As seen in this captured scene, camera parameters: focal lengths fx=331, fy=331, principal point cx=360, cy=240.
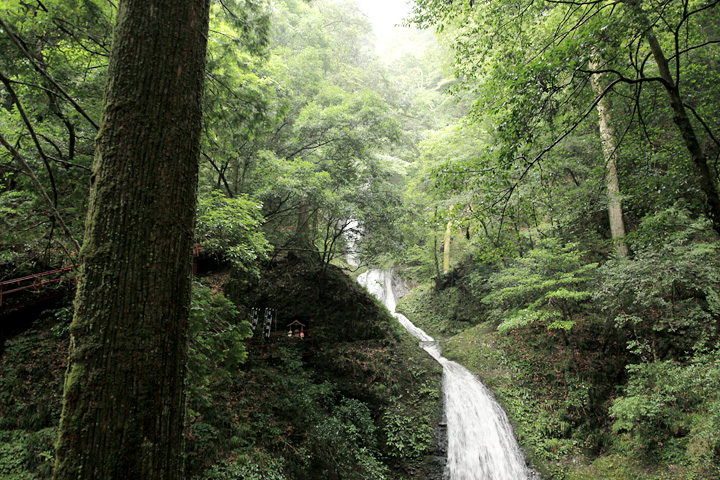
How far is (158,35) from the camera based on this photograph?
1700mm

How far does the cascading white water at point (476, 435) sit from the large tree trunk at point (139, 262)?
8445 mm

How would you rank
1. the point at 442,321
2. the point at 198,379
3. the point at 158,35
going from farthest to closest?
the point at 442,321 → the point at 198,379 → the point at 158,35

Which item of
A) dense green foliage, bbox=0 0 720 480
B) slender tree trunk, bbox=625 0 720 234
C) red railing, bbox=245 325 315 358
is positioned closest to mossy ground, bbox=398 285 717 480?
dense green foliage, bbox=0 0 720 480

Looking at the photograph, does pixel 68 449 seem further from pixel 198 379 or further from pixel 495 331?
pixel 495 331

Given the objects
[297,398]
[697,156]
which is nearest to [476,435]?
[297,398]

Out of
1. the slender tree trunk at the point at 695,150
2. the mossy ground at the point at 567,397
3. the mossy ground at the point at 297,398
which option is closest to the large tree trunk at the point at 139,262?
the mossy ground at the point at 297,398

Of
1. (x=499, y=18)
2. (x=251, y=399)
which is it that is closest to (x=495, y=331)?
(x=251, y=399)

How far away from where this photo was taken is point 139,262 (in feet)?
4.97

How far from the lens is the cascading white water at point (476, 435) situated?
7855 mm

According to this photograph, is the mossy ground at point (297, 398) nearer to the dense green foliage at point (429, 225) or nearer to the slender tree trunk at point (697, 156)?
the dense green foliage at point (429, 225)

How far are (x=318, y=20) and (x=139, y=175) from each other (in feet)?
49.6

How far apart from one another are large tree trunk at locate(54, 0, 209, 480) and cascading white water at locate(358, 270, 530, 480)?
27.7 feet

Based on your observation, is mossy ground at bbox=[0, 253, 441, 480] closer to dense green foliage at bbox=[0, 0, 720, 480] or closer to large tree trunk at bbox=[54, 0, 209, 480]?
dense green foliage at bbox=[0, 0, 720, 480]

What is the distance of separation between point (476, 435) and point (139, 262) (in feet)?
31.7
